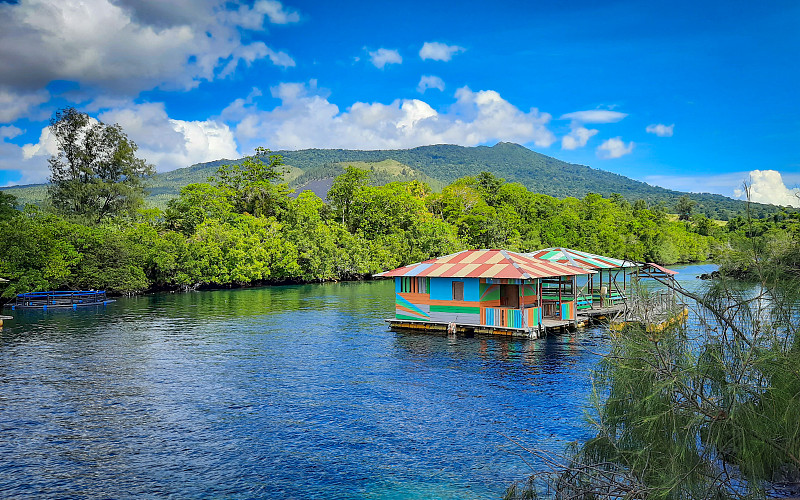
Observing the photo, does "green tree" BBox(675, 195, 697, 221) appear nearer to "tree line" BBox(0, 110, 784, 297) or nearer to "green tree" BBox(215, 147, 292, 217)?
"tree line" BBox(0, 110, 784, 297)

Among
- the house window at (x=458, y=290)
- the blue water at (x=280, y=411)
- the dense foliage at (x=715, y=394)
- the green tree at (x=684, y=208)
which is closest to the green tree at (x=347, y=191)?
the blue water at (x=280, y=411)

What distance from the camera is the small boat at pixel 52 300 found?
42.0 metres

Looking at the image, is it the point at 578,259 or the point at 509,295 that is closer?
the point at 509,295

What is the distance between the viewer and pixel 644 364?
22.6ft

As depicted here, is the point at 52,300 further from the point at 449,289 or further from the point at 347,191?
the point at 347,191

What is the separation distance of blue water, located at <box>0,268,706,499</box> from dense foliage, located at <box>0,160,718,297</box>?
20144mm

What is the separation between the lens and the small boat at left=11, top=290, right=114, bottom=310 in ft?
138

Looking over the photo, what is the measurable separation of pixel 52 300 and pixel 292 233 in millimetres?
31600

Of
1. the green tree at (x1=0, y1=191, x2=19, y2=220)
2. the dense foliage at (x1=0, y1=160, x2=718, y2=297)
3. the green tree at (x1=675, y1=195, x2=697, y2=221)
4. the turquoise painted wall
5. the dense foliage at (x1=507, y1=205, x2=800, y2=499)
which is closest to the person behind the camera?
the dense foliage at (x1=507, y1=205, x2=800, y2=499)

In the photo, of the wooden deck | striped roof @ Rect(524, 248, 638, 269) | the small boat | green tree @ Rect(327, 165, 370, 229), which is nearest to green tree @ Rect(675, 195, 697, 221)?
green tree @ Rect(327, 165, 370, 229)

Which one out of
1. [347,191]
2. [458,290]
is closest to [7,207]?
[347,191]

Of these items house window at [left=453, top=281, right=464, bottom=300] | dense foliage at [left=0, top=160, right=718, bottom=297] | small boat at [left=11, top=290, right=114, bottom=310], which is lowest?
small boat at [left=11, top=290, right=114, bottom=310]

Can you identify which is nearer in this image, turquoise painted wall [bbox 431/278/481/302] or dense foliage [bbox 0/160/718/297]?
turquoise painted wall [bbox 431/278/481/302]

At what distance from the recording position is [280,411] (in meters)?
16.3
